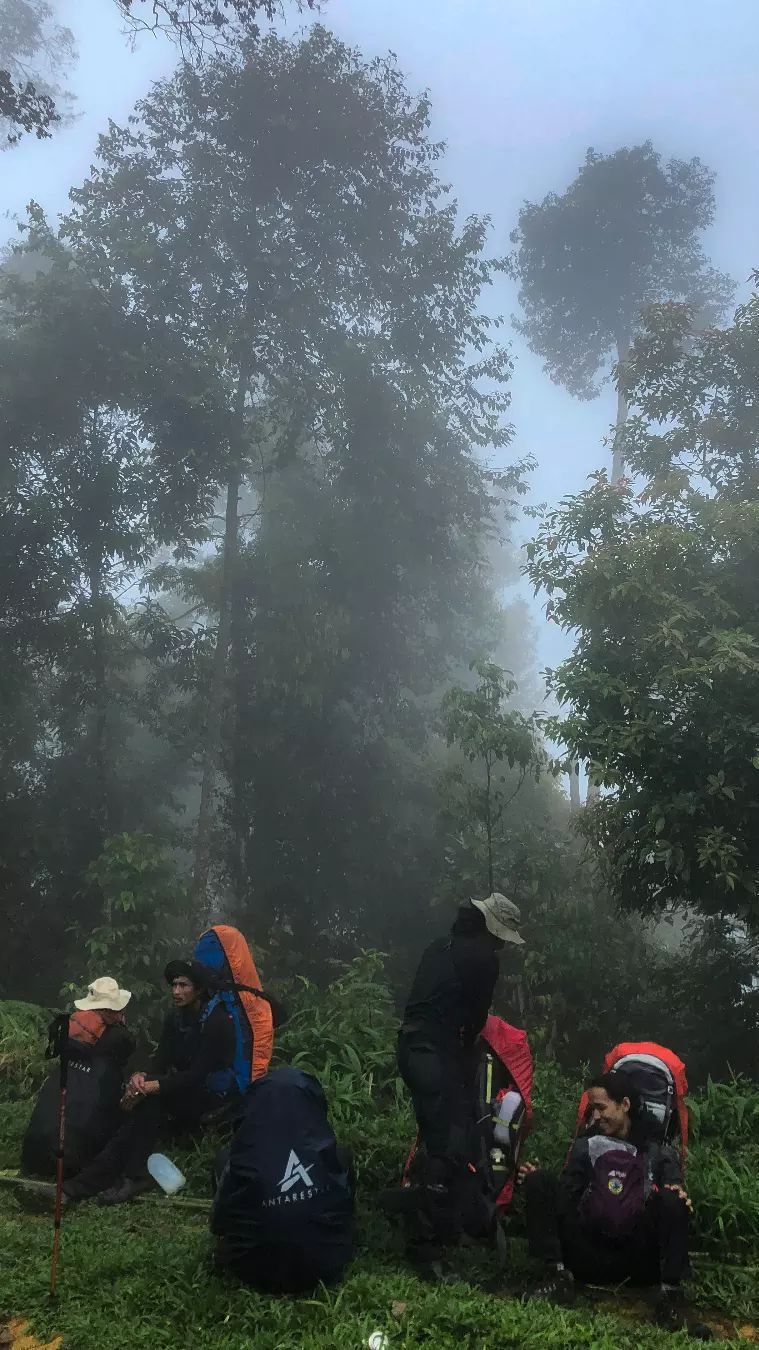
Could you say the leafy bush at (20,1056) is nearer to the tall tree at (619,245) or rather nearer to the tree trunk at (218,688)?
the tree trunk at (218,688)

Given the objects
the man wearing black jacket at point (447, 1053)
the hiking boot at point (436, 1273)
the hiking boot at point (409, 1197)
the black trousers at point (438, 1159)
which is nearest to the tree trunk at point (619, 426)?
the man wearing black jacket at point (447, 1053)

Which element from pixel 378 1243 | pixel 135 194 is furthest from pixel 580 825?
pixel 135 194

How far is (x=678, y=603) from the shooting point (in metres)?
8.88

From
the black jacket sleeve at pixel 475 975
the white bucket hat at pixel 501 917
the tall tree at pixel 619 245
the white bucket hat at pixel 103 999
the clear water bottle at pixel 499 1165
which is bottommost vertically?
the clear water bottle at pixel 499 1165

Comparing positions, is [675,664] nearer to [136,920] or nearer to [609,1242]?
[609,1242]

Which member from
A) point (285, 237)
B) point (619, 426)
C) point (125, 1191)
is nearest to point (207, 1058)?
point (125, 1191)

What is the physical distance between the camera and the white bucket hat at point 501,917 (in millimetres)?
4289

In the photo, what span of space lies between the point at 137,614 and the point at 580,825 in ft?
32.9

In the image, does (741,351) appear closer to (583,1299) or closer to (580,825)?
(580,825)

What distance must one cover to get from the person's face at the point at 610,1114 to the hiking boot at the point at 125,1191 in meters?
2.88

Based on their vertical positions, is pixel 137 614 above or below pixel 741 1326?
above

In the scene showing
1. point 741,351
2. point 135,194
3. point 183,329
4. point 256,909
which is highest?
point 135,194

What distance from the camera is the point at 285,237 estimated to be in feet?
56.6

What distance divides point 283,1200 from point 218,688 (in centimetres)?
1193
